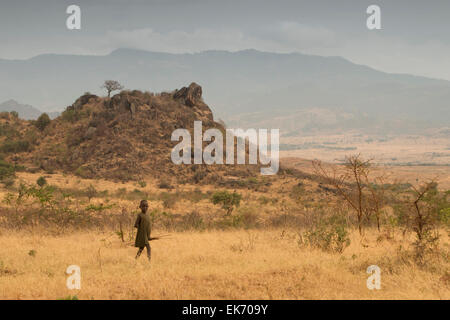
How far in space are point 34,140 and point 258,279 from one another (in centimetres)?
3737

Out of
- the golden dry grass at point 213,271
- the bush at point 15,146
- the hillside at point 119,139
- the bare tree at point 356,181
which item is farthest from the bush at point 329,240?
the bush at point 15,146

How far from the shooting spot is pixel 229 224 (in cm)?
1509

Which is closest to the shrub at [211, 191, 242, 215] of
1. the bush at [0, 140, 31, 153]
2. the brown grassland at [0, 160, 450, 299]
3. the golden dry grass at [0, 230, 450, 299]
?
the brown grassland at [0, 160, 450, 299]

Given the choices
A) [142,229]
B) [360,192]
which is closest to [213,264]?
[142,229]

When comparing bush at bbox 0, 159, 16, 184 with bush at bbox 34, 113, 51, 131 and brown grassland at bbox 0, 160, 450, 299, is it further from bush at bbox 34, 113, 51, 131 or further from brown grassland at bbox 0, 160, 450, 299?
brown grassland at bbox 0, 160, 450, 299

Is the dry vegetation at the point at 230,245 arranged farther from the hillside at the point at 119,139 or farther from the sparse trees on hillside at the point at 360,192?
the hillside at the point at 119,139

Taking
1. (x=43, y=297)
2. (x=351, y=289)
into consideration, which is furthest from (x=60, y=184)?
(x=351, y=289)

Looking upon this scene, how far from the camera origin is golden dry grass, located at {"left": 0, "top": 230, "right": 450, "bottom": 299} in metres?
6.62

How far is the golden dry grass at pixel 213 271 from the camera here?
261 inches

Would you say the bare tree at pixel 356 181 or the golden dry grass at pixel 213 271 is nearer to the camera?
the golden dry grass at pixel 213 271

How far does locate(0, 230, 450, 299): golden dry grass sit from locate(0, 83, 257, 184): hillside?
22541 mm

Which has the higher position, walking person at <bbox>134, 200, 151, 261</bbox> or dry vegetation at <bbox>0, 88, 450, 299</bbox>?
walking person at <bbox>134, 200, 151, 261</bbox>

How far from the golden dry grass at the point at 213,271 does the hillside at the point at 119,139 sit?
74.0ft

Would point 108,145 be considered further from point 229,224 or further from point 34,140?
point 229,224
